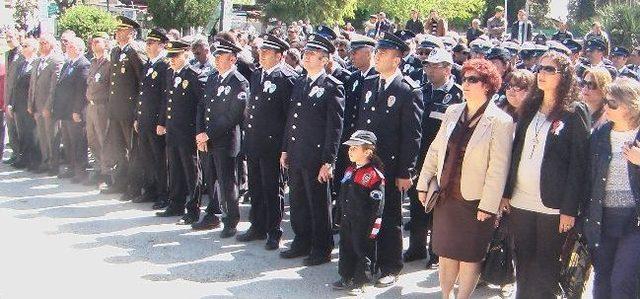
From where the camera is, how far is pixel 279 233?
25.4ft

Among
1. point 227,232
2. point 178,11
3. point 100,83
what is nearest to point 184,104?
point 227,232

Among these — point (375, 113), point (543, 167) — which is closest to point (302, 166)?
point (375, 113)

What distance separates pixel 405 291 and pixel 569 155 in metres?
2.04

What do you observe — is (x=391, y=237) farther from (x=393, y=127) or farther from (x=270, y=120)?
(x=270, y=120)

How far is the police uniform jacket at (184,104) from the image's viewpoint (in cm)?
858

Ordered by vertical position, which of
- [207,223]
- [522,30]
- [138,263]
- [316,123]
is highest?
[522,30]

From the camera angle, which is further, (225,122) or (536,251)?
(225,122)

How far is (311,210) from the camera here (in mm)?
7164

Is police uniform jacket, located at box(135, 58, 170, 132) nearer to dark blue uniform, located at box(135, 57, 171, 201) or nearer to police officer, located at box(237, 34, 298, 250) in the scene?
dark blue uniform, located at box(135, 57, 171, 201)

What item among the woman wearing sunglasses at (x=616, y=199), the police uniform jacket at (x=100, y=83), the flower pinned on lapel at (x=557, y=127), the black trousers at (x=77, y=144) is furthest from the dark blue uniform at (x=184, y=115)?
the woman wearing sunglasses at (x=616, y=199)

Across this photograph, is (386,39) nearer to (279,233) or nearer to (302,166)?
(302,166)

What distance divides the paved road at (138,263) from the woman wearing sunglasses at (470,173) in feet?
3.38

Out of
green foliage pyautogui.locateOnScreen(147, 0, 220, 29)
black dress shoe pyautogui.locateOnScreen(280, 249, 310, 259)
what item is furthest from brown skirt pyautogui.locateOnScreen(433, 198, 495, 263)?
green foliage pyautogui.locateOnScreen(147, 0, 220, 29)

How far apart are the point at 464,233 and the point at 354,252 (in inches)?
50.0
